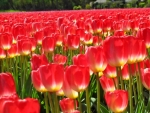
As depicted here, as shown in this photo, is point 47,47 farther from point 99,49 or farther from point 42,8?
point 42,8

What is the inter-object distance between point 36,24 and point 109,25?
79 centimetres

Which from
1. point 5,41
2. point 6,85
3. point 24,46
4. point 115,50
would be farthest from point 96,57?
point 5,41

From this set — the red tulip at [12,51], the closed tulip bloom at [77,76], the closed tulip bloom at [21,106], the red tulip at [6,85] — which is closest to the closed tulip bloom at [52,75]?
the closed tulip bloom at [77,76]

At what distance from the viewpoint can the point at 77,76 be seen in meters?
1.37

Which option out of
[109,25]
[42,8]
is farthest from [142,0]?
[109,25]

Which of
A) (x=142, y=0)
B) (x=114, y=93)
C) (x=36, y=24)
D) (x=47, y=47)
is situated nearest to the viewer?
(x=114, y=93)

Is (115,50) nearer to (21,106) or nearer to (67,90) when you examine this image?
(67,90)

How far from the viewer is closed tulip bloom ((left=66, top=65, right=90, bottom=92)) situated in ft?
4.41

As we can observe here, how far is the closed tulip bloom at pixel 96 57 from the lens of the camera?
1513 mm

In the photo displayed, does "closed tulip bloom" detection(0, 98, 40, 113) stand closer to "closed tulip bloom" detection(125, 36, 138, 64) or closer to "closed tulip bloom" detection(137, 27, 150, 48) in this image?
"closed tulip bloom" detection(125, 36, 138, 64)

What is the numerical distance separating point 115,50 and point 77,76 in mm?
216

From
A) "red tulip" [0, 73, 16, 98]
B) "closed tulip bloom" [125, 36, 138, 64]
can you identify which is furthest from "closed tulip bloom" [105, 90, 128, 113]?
"red tulip" [0, 73, 16, 98]

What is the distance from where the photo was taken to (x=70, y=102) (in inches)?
61.6

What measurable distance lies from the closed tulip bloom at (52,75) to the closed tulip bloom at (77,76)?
3 cm
